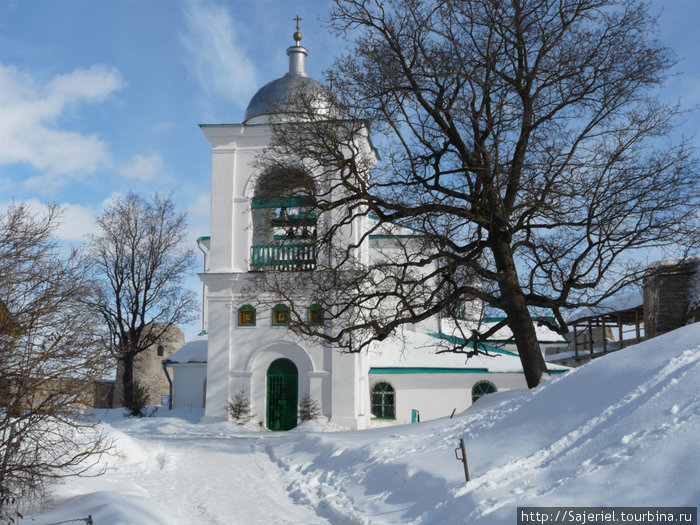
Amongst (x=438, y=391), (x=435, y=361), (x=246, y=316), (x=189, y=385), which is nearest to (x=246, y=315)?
(x=246, y=316)

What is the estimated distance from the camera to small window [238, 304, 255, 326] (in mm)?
22172

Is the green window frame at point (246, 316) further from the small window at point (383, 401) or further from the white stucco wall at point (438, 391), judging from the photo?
the white stucco wall at point (438, 391)

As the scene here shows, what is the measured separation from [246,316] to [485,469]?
15923 millimetres

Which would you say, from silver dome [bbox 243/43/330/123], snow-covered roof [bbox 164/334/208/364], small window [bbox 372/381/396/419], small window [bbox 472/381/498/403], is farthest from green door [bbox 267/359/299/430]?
silver dome [bbox 243/43/330/123]

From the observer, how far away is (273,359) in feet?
71.7

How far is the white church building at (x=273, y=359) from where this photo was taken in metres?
21.4

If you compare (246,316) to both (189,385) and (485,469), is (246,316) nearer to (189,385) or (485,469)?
(189,385)

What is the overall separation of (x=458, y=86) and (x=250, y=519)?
327 inches

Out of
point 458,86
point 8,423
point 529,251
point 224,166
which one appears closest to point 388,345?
point 224,166

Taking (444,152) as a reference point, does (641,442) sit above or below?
below

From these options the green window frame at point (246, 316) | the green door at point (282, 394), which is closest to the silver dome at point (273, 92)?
the green window frame at point (246, 316)

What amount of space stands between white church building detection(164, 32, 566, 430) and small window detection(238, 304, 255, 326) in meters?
0.03

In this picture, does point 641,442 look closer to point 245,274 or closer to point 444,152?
point 444,152

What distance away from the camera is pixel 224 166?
75.7 feet
